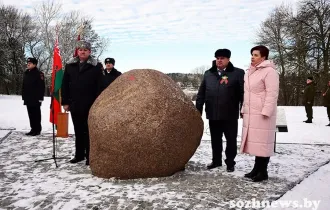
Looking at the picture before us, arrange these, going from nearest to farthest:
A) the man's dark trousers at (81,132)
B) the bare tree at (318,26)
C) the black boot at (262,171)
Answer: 1. the black boot at (262,171)
2. the man's dark trousers at (81,132)
3. the bare tree at (318,26)

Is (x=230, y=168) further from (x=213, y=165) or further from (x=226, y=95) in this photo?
(x=226, y=95)

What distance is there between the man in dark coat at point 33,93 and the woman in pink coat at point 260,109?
582 centimetres

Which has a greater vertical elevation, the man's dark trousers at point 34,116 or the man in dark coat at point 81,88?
the man in dark coat at point 81,88

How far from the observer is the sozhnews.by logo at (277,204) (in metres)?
3.79

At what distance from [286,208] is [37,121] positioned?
6.89 m

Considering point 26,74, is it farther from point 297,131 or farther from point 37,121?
point 297,131

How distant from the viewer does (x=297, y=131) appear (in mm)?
10211

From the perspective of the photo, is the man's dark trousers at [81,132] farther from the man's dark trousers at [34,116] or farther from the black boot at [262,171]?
the man's dark trousers at [34,116]

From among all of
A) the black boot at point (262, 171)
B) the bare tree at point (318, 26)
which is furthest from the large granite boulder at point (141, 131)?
the bare tree at point (318, 26)

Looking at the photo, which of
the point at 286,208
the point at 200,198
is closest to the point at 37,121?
the point at 200,198

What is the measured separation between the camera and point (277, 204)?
3855 millimetres

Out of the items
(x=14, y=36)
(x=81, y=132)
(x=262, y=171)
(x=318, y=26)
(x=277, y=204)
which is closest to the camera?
(x=277, y=204)

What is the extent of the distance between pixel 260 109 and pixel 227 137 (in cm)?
91

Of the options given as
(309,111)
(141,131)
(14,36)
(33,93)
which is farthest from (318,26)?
(14,36)
